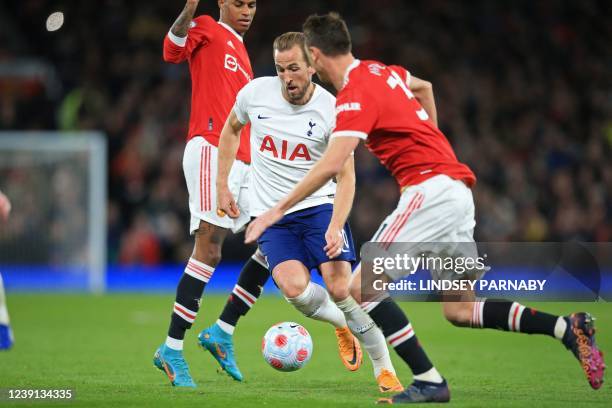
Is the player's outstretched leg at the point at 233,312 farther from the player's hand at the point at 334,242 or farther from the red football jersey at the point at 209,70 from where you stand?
the player's hand at the point at 334,242

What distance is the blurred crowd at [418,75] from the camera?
17.9 m

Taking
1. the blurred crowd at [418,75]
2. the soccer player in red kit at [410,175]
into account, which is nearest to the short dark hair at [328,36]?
the soccer player in red kit at [410,175]

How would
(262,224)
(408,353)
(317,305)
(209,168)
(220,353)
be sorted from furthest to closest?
(220,353), (209,168), (317,305), (408,353), (262,224)

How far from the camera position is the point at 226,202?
734cm

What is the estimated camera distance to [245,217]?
7.80 m

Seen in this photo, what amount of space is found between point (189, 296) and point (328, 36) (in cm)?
238

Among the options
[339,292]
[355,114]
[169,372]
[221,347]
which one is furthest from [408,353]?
[221,347]

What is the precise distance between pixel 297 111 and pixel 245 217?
101 cm

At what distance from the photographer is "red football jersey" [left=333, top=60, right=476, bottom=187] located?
5961mm

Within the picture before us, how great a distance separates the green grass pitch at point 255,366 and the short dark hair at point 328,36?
6.92ft

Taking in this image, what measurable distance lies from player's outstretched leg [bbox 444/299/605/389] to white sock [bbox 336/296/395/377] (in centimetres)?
81

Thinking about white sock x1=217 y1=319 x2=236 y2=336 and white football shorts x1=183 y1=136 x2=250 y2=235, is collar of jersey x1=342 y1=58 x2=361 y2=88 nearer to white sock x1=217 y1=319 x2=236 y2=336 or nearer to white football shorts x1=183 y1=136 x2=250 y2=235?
white football shorts x1=183 y1=136 x2=250 y2=235

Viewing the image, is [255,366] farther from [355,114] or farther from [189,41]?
[355,114]

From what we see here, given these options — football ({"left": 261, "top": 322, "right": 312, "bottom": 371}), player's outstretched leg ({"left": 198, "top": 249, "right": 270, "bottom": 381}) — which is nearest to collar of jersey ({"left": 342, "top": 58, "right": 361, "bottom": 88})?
football ({"left": 261, "top": 322, "right": 312, "bottom": 371})
